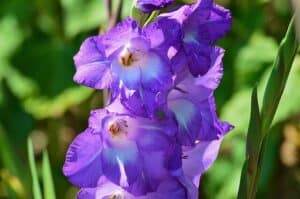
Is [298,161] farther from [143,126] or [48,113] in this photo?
[143,126]

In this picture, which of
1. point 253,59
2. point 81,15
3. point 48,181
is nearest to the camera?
point 48,181

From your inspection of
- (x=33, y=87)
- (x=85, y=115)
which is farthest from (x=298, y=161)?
(x=33, y=87)

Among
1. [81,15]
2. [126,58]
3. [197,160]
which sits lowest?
[81,15]

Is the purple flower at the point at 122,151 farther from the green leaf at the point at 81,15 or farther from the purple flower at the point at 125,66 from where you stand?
the green leaf at the point at 81,15

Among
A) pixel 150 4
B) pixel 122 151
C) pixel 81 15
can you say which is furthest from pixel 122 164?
pixel 81 15

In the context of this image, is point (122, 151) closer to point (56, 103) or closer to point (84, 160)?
point (84, 160)
